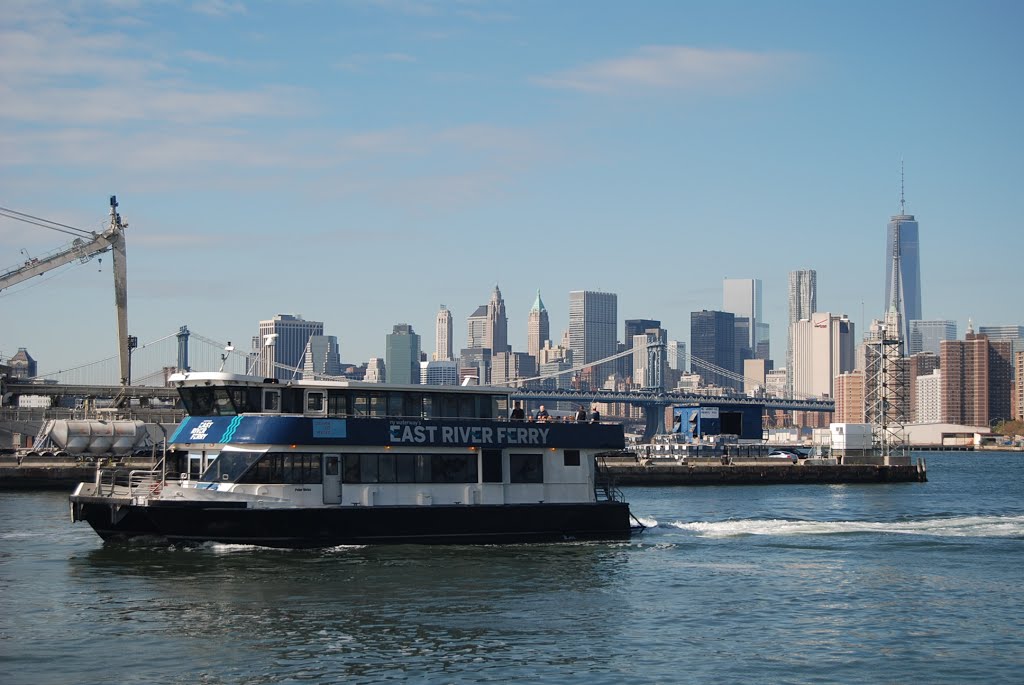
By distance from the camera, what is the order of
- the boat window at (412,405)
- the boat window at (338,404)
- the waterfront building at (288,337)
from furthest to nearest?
the waterfront building at (288,337) < the boat window at (412,405) < the boat window at (338,404)

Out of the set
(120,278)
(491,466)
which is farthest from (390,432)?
(120,278)

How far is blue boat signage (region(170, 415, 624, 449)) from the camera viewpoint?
32031mm

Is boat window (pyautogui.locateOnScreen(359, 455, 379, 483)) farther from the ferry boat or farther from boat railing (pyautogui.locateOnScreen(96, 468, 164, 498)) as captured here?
boat railing (pyautogui.locateOnScreen(96, 468, 164, 498))

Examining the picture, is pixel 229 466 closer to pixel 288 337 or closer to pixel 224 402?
pixel 224 402

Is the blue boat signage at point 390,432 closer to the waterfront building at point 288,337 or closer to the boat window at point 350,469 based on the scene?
the boat window at point 350,469

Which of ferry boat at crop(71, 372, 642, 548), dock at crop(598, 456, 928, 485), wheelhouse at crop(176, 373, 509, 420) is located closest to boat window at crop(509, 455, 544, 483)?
ferry boat at crop(71, 372, 642, 548)

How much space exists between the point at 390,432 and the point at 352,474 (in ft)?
4.85

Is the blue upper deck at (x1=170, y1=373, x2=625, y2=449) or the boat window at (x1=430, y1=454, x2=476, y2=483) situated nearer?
the blue upper deck at (x1=170, y1=373, x2=625, y2=449)

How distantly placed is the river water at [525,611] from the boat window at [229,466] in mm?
1885

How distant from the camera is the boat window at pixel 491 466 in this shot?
115 ft

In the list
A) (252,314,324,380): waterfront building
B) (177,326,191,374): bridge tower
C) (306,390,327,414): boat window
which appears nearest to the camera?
(306,390,327,414): boat window

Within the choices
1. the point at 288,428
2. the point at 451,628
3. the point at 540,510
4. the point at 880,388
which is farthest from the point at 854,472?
the point at 451,628

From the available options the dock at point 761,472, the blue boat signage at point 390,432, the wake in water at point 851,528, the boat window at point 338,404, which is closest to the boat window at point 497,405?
the blue boat signage at point 390,432

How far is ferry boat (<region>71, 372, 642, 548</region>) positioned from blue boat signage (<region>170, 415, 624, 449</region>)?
1.4 inches
